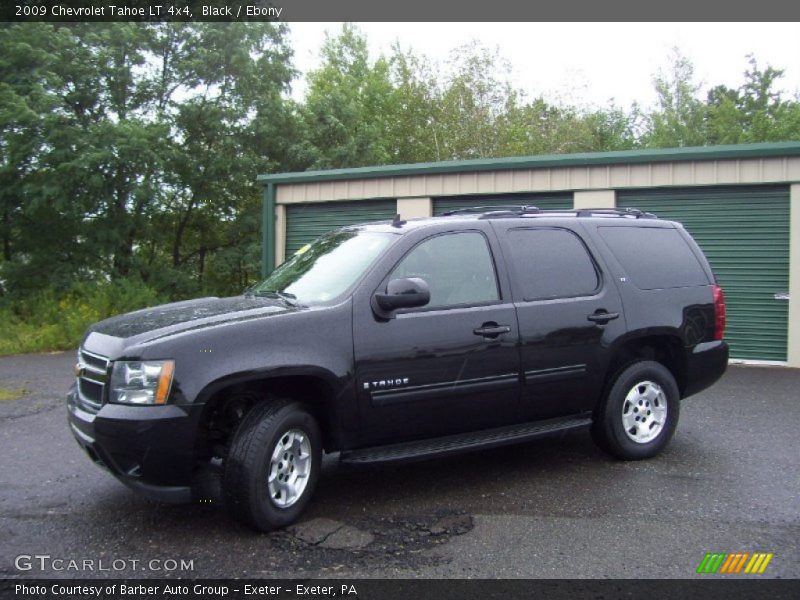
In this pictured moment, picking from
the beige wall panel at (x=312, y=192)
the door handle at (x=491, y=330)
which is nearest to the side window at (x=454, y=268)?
the door handle at (x=491, y=330)

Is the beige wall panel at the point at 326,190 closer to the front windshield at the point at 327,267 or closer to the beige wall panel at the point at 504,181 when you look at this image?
the beige wall panel at the point at 504,181

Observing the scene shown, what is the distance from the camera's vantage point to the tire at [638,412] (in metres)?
5.71

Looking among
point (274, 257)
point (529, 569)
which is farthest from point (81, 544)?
point (274, 257)

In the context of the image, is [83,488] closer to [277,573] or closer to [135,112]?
[277,573]

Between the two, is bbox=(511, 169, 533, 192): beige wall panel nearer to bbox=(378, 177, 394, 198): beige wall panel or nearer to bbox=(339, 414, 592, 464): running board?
bbox=(378, 177, 394, 198): beige wall panel

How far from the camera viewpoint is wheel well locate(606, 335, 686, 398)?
19.3ft

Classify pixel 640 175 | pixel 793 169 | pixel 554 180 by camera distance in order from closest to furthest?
pixel 793 169, pixel 640 175, pixel 554 180

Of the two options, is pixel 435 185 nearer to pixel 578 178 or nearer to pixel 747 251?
pixel 578 178

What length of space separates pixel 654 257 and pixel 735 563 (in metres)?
2.81

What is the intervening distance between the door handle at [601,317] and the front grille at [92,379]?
3311 mm

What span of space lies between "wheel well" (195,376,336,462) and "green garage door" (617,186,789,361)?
8.34 m

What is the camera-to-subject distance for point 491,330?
16.7ft

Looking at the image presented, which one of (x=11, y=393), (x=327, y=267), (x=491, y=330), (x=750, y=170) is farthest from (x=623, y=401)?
(x=11, y=393)

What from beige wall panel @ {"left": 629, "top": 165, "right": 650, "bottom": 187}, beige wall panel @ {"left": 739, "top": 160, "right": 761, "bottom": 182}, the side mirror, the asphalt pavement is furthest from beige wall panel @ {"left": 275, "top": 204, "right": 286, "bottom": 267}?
the side mirror
